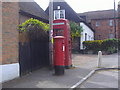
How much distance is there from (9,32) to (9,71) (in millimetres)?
1685

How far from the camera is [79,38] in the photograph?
24.9 meters

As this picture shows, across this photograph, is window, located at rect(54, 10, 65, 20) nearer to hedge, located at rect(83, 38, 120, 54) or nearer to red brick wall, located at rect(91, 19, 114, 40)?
hedge, located at rect(83, 38, 120, 54)

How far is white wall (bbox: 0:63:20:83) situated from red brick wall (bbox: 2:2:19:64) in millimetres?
183

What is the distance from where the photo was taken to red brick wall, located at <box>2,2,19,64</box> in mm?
7168

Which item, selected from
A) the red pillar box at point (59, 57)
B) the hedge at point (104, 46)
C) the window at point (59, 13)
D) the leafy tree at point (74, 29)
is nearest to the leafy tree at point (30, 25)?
the red pillar box at point (59, 57)

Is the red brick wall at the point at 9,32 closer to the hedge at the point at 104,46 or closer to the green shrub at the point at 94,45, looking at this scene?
the hedge at the point at 104,46

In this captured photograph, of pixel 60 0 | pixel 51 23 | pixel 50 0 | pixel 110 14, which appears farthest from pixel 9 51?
pixel 110 14

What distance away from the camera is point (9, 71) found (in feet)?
23.9

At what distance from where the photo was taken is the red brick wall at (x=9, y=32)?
717 centimetres

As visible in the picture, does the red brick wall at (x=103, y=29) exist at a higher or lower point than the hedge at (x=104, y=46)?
higher

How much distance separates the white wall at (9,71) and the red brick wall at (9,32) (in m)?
0.18

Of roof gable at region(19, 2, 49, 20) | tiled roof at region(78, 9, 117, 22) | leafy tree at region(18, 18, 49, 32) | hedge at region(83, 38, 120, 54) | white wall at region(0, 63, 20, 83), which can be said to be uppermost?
tiled roof at region(78, 9, 117, 22)

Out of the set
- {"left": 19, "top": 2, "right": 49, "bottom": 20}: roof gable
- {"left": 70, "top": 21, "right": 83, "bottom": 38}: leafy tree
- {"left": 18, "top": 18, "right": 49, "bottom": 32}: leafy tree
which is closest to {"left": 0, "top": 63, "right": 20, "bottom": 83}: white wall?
{"left": 18, "top": 18, "right": 49, "bottom": 32}: leafy tree

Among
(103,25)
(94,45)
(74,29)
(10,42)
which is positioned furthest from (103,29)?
(10,42)
